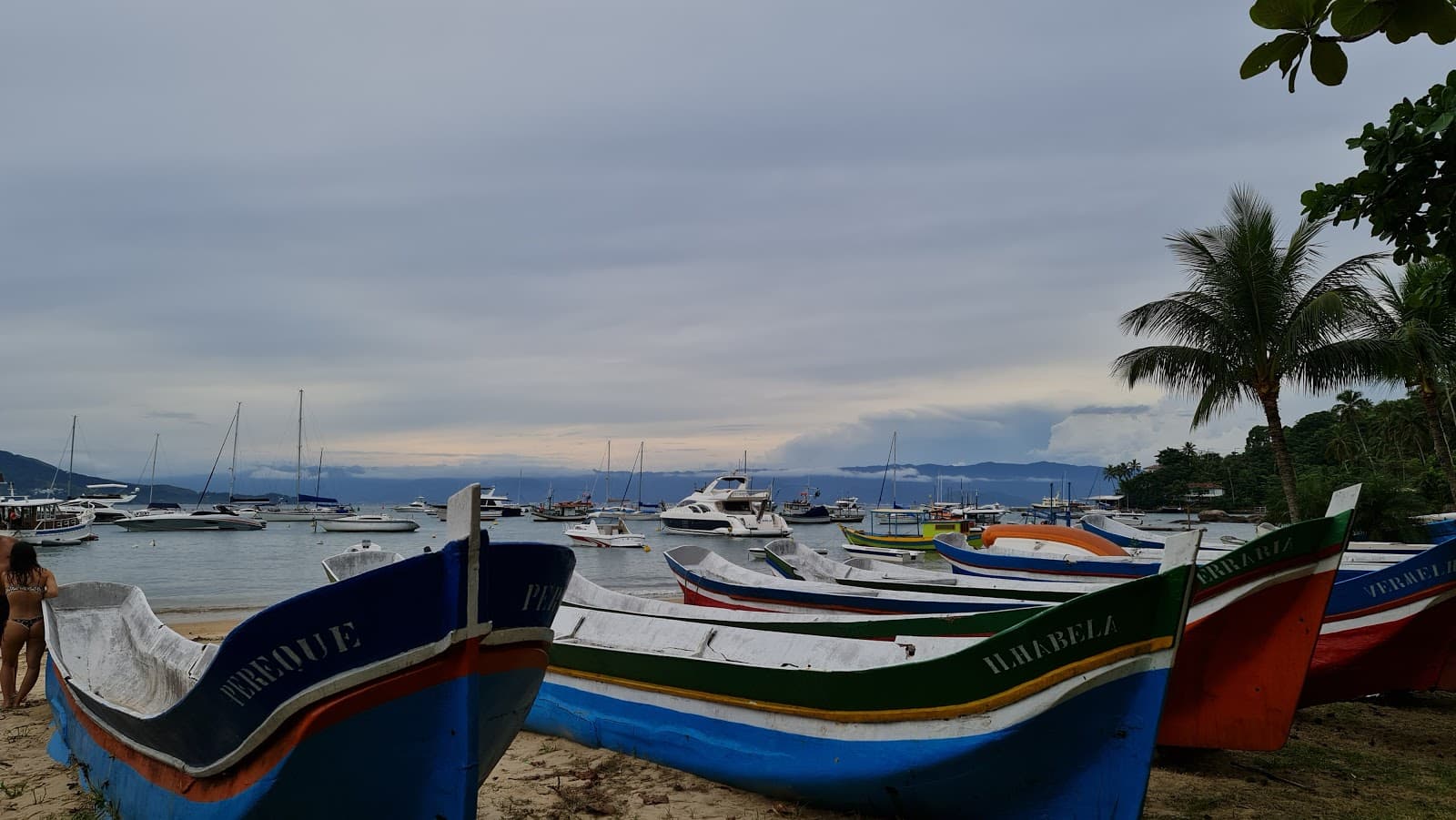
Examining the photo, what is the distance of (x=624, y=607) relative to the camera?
30.2 ft

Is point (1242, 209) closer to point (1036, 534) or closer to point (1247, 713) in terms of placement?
point (1036, 534)

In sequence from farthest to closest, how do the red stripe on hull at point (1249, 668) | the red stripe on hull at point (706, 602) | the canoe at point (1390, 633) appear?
the red stripe on hull at point (706, 602), the canoe at point (1390, 633), the red stripe on hull at point (1249, 668)

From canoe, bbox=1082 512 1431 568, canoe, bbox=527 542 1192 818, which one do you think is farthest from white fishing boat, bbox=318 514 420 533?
canoe, bbox=527 542 1192 818

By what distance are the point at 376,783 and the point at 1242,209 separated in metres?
18.1

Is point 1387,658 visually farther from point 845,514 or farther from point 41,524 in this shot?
point 845,514

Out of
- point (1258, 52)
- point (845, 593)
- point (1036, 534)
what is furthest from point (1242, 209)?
point (1258, 52)

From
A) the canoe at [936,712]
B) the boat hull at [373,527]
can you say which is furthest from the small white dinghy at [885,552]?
the boat hull at [373,527]

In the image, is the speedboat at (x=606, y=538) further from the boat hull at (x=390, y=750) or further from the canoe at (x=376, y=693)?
the boat hull at (x=390, y=750)

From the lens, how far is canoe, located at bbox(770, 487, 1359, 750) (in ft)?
20.4

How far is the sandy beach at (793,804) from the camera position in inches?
237

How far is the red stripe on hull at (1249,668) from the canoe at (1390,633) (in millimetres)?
2342

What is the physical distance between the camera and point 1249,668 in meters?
6.51

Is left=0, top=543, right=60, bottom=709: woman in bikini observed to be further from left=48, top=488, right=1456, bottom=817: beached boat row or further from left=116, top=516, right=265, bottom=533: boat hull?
left=116, top=516, right=265, bottom=533: boat hull

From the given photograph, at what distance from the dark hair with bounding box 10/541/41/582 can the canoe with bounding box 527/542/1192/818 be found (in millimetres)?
5281
